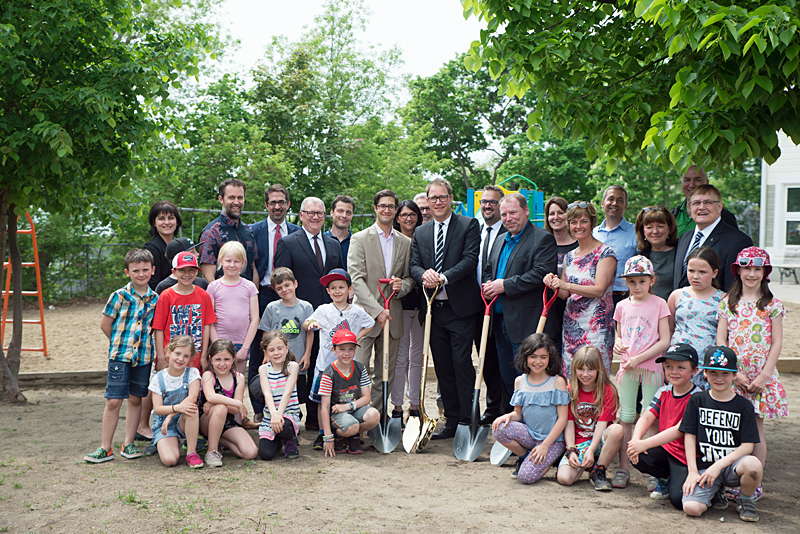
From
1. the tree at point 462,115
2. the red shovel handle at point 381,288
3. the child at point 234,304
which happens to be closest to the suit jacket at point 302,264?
the child at point 234,304

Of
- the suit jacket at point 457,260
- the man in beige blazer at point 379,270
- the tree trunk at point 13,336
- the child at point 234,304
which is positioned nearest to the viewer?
the child at point 234,304

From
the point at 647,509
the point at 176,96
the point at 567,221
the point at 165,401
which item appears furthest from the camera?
the point at 176,96

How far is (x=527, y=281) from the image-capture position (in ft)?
17.1

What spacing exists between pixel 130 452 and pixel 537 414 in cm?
315

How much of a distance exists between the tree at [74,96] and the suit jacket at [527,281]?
13.5ft

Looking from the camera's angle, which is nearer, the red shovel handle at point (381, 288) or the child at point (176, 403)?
the child at point (176, 403)

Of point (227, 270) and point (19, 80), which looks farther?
point (19, 80)

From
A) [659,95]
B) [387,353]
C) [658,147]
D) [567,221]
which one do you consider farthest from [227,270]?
[659,95]

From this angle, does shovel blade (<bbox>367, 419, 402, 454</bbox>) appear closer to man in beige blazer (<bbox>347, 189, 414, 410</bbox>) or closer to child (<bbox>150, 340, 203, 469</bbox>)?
man in beige blazer (<bbox>347, 189, 414, 410</bbox>)

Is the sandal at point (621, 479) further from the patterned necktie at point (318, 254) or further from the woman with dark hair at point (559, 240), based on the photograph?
the patterned necktie at point (318, 254)

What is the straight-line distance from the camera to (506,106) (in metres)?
38.6

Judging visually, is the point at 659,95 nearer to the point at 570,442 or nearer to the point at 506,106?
the point at 570,442

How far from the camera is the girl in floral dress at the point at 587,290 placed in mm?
4953

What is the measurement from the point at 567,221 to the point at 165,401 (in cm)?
348
